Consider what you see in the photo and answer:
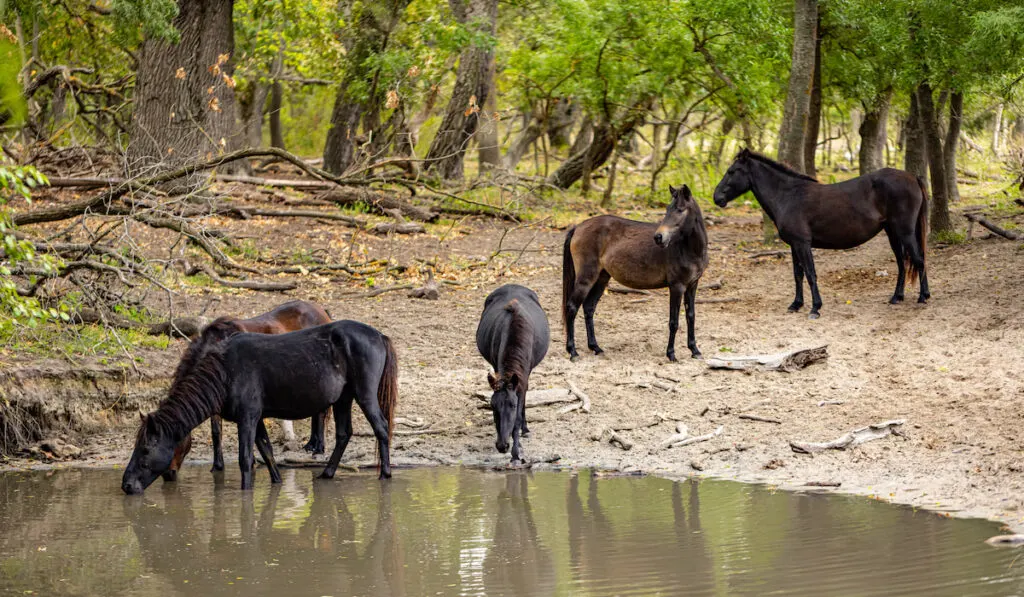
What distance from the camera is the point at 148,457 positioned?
8125mm

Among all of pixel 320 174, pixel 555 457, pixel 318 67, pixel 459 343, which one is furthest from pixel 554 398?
pixel 318 67

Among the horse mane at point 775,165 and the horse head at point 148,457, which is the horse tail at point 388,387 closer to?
the horse head at point 148,457

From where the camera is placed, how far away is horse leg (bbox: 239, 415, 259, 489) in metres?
8.27

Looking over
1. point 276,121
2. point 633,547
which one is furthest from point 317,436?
point 276,121

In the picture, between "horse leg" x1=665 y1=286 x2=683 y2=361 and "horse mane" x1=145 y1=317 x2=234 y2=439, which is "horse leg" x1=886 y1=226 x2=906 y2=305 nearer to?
"horse leg" x1=665 y1=286 x2=683 y2=361

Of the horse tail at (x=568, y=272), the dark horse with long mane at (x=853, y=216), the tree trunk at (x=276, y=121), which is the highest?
the tree trunk at (x=276, y=121)

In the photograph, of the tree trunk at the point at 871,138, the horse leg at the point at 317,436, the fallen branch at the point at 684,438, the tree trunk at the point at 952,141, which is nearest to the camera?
the fallen branch at the point at 684,438

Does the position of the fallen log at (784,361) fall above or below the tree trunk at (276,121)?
below

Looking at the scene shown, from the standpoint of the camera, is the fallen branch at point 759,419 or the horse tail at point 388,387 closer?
the horse tail at point 388,387

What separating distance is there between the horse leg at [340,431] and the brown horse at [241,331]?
684 mm

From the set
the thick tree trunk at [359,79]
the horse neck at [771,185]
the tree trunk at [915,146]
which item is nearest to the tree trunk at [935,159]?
the tree trunk at [915,146]

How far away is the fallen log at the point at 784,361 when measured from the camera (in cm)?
1053

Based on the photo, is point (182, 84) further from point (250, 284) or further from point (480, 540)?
point (480, 540)

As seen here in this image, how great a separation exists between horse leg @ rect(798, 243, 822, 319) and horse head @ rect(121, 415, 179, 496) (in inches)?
311
